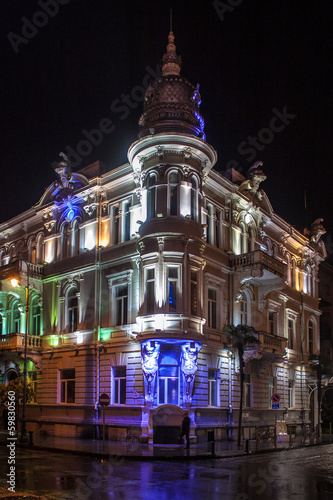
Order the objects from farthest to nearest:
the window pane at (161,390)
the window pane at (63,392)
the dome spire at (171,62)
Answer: the window pane at (63,392), the dome spire at (171,62), the window pane at (161,390)

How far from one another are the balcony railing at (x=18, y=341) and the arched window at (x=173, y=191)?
13.6m

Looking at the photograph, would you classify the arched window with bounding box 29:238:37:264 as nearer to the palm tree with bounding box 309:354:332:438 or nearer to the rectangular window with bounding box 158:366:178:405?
the rectangular window with bounding box 158:366:178:405

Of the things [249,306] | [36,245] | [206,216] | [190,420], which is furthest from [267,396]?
[36,245]

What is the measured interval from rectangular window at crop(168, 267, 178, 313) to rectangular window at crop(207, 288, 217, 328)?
14.0 feet

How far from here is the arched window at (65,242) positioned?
123 feet

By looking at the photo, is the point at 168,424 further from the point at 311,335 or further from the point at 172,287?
the point at 311,335

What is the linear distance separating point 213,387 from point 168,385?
4.35 meters

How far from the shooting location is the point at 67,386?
35.0 metres

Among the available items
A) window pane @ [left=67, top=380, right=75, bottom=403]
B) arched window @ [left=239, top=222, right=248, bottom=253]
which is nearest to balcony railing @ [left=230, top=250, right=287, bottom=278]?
arched window @ [left=239, top=222, right=248, bottom=253]

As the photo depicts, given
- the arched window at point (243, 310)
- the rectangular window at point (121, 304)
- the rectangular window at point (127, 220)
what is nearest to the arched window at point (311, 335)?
the arched window at point (243, 310)

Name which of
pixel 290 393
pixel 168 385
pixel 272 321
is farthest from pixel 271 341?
pixel 168 385

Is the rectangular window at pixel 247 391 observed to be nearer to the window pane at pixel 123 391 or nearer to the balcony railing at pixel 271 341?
the balcony railing at pixel 271 341

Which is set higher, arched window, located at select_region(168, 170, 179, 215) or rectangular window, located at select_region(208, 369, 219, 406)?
arched window, located at select_region(168, 170, 179, 215)

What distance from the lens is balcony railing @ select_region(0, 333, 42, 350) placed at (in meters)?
36.0
